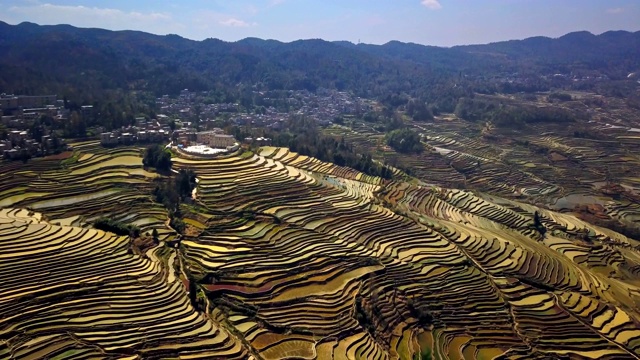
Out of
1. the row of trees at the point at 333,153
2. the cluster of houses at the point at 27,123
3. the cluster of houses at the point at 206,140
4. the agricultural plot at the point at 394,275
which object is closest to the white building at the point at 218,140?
the cluster of houses at the point at 206,140

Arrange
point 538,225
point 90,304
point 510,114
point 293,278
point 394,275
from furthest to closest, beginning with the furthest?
point 510,114
point 538,225
point 394,275
point 293,278
point 90,304

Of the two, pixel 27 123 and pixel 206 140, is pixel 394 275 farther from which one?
pixel 27 123

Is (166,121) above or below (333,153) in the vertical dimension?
above

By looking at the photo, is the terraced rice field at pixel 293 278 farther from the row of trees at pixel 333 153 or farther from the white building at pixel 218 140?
the row of trees at pixel 333 153

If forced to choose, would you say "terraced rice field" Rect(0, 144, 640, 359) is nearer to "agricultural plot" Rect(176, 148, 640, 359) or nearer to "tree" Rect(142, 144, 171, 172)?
"agricultural plot" Rect(176, 148, 640, 359)

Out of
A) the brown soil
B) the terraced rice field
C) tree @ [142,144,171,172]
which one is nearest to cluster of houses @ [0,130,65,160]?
the brown soil

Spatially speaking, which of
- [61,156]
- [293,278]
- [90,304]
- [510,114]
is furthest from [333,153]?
[510,114]
